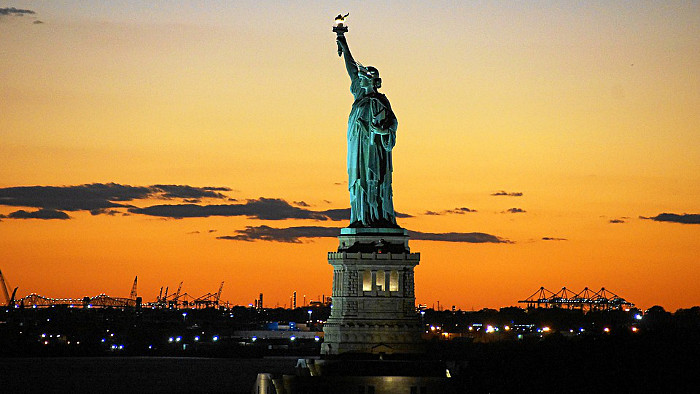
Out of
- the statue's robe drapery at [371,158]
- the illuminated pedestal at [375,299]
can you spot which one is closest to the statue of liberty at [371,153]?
the statue's robe drapery at [371,158]

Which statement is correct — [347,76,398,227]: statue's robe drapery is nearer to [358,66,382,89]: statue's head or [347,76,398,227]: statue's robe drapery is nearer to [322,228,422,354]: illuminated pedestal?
[358,66,382,89]: statue's head

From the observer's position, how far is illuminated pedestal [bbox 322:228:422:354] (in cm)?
8212

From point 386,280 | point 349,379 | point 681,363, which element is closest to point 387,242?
point 386,280

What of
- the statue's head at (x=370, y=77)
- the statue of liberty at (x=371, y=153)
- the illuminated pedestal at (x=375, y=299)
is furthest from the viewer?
the statue's head at (x=370, y=77)

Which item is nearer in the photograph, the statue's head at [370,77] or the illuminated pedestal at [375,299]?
the illuminated pedestal at [375,299]

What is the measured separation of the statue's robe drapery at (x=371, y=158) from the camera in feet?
275

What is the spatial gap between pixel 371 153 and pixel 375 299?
8.65 meters

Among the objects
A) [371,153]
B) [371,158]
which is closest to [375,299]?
[371,158]

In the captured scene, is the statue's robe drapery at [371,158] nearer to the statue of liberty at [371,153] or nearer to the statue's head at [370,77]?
the statue of liberty at [371,153]

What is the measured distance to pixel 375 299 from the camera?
82.3 m

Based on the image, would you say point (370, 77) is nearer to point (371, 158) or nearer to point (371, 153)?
point (371, 153)

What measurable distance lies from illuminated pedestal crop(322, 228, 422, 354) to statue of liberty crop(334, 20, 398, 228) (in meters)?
1.63

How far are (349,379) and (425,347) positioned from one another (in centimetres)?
949

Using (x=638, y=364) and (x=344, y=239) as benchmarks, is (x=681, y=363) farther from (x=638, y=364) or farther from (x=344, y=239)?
(x=344, y=239)
